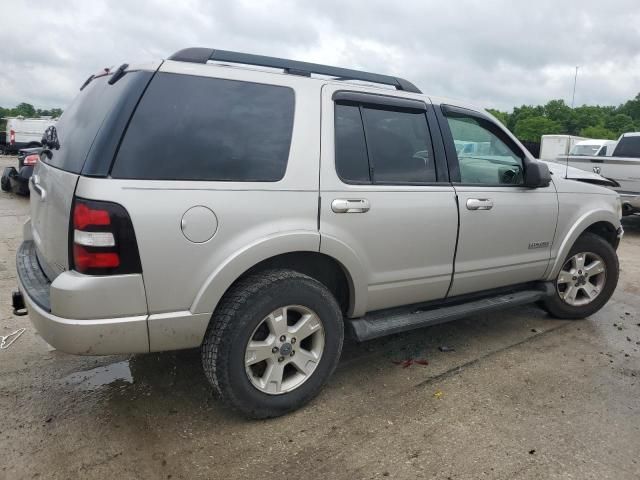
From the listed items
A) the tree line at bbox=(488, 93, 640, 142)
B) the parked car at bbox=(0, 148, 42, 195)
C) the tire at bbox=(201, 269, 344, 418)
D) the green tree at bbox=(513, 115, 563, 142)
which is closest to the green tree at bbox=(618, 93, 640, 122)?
the tree line at bbox=(488, 93, 640, 142)

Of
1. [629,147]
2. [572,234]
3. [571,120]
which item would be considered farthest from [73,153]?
[571,120]

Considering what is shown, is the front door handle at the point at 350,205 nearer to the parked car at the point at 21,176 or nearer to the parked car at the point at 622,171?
the parked car at the point at 622,171

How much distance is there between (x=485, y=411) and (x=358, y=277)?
1102mm

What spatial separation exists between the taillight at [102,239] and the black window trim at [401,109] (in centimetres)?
122

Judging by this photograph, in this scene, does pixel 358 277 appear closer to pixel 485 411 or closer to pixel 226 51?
pixel 485 411

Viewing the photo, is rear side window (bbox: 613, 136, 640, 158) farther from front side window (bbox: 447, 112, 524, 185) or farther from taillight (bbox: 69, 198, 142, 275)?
taillight (bbox: 69, 198, 142, 275)

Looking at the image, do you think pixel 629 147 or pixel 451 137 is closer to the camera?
pixel 451 137

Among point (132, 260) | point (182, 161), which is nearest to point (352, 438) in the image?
point (132, 260)

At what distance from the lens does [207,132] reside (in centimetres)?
258

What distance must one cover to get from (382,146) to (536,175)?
1.37m

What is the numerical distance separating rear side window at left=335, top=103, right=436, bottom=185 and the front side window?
325 millimetres

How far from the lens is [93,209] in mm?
2283

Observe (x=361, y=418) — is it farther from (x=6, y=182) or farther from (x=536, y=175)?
(x=6, y=182)

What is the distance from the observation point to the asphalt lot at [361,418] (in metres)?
2.53
